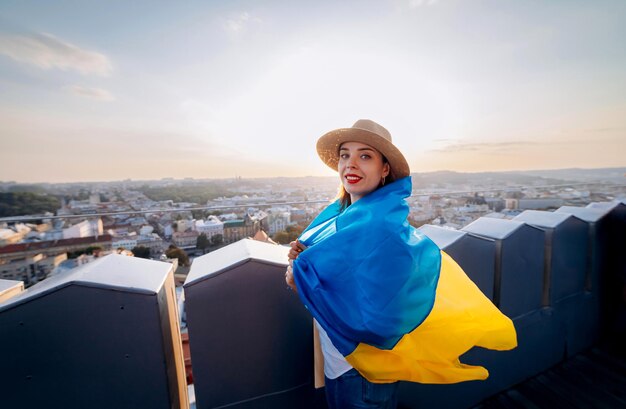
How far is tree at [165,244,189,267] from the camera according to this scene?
2.53 metres

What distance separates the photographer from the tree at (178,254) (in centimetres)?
253

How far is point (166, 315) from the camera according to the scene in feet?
4.22

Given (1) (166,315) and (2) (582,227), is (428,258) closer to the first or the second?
(1) (166,315)

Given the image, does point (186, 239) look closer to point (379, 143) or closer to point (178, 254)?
point (178, 254)

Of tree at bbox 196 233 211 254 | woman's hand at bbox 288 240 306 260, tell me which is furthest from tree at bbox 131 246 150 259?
woman's hand at bbox 288 240 306 260

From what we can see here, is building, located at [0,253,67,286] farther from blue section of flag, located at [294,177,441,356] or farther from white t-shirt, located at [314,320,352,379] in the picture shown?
blue section of flag, located at [294,177,441,356]

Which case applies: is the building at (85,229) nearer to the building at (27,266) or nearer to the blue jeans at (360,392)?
the building at (27,266)

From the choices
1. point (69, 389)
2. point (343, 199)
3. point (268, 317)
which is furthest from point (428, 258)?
point (69, 389)

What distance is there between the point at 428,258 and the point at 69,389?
1.51m

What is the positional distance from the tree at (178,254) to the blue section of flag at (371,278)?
174cm

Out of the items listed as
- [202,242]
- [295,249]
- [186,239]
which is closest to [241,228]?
[202,242]

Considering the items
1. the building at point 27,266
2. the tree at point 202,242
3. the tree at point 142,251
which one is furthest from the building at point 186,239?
the building at point 27,266

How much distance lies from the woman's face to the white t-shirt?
67 centimetres

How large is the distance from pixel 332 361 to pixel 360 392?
0.17m
